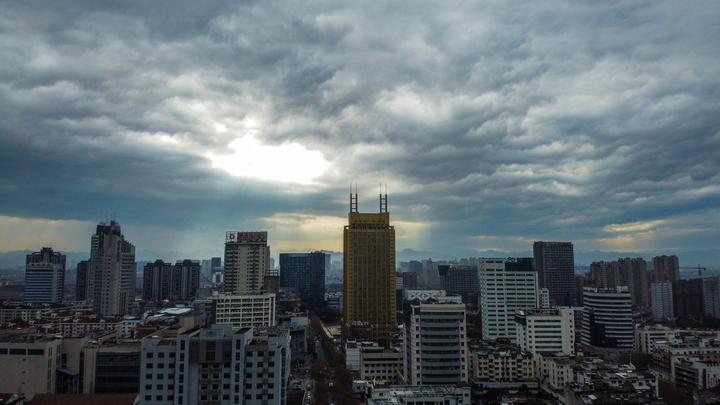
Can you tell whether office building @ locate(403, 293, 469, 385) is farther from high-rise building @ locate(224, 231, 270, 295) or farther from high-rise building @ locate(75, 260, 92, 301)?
high-rise building @ locate(75, 260, 92, 301)

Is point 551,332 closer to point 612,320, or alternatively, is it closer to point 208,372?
point 612,320

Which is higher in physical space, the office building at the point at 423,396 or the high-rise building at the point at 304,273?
the high-rise building at the point at 304,273

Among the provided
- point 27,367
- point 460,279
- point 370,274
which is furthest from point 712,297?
point 27,367

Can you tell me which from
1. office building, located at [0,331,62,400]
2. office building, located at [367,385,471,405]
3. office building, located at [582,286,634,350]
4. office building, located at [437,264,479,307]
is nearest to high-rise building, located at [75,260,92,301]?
office building, located at [0,331,62,400]

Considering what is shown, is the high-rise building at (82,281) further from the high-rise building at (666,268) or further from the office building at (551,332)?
the high-rise building at (666,268)

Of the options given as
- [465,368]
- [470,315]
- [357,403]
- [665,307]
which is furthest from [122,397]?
[665,307]

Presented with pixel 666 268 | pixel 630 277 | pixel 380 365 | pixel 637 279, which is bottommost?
pixel 380 365

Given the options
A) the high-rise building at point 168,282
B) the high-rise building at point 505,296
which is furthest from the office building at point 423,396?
the high-rise building at point 168,282

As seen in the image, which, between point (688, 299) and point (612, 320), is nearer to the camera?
point (612, 320)
